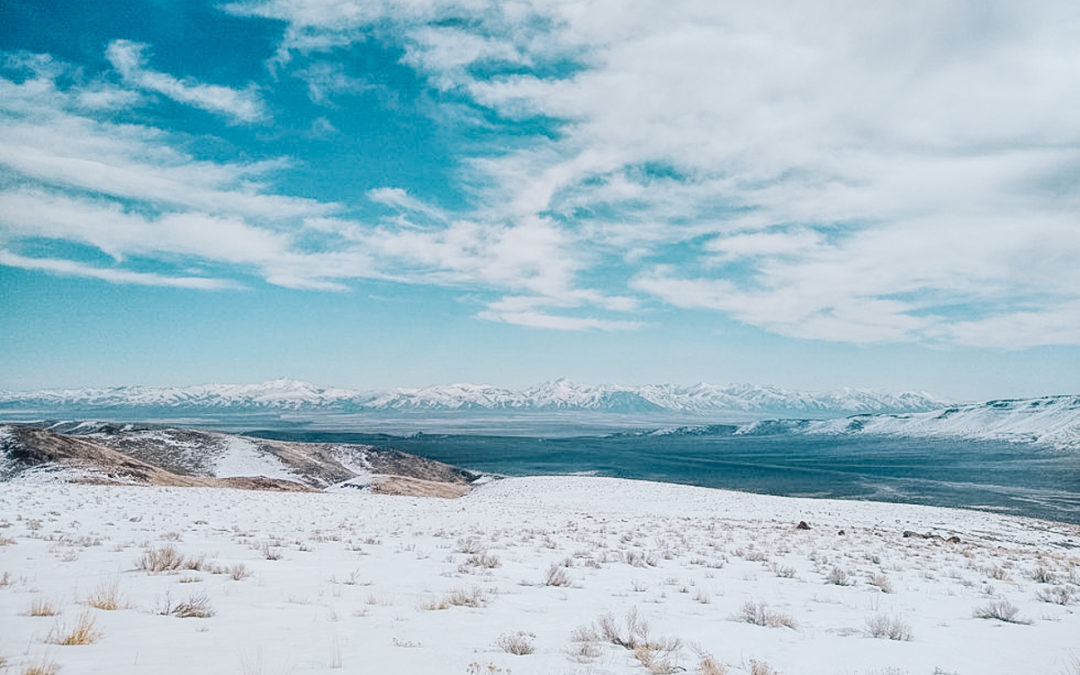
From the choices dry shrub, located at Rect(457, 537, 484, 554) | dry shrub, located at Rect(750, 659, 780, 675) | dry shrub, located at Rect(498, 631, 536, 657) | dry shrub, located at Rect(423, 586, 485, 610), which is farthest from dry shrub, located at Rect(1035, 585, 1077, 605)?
dry shrub, located at Rect(457, 537, 484, 554)

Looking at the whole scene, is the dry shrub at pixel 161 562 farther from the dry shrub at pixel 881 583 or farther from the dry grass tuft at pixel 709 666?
the dry shrub at pixel 881 583

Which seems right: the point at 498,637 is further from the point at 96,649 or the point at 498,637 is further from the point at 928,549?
the point at 928,549

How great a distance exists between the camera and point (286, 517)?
58.6 ft

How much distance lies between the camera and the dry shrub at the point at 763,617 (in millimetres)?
6648

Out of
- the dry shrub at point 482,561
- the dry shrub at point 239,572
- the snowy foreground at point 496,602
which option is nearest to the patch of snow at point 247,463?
the snowy foreground at point 496,602

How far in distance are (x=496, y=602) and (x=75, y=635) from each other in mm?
4415

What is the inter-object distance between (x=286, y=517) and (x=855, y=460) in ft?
515

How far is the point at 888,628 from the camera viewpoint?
21.1ft

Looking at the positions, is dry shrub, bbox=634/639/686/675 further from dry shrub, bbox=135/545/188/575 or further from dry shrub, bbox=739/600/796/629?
dry shrub, bbox=135/545/188/575

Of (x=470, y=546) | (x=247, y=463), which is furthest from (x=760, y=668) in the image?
(x=247, y=463)

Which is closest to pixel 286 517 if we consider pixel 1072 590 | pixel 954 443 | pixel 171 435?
pixel 1072 590

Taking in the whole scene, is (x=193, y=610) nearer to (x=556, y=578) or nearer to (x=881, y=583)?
(x=556, y=578)

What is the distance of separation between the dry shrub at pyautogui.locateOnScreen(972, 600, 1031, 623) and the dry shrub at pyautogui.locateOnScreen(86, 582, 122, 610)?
10824 mm

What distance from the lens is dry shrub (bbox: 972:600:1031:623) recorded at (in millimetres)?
7353
